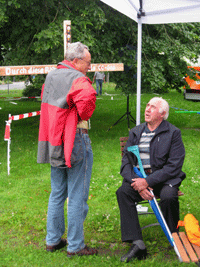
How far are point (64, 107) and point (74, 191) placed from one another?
760 millimetres

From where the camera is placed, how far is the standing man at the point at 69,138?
301 cm

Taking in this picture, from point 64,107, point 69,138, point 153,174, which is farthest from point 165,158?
point 64,107

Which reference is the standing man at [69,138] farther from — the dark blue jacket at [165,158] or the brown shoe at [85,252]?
the dark blue jacket at [165,158]

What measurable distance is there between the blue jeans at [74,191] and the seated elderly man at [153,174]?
0.45 m

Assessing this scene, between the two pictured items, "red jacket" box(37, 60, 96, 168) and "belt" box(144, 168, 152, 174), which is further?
"belt" box(144, 168, 152, 174)

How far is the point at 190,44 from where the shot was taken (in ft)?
29.9

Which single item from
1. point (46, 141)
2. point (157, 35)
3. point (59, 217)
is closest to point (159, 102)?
point (46, 141)

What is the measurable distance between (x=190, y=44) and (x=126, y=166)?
6.11 m

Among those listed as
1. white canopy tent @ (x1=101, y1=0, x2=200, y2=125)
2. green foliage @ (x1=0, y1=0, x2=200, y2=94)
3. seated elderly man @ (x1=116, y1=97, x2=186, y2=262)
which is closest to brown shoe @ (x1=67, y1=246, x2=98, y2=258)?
seated elderly man @ (x1=116, y1=97, x2=186, y2=262)

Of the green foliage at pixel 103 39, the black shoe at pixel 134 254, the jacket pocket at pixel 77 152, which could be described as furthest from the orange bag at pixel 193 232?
the green foliage at pixel 103 39

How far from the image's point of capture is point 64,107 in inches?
120

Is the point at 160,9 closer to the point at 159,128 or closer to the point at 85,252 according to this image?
the point at 159,128

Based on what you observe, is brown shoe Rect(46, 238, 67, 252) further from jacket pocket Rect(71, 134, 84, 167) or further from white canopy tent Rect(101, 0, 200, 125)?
white canopy tent Rect(101, 0, 200, 125)

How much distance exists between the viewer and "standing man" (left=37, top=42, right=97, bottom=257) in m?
3.01
